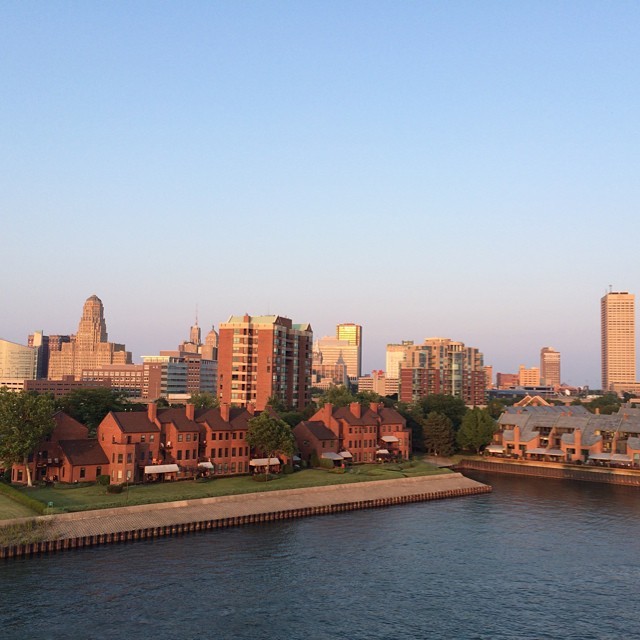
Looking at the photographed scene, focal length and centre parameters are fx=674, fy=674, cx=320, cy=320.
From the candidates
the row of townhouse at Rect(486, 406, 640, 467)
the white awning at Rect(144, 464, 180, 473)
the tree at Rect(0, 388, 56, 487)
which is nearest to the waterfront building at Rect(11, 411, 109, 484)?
the tree at Rect(0, 388, 56, 487)

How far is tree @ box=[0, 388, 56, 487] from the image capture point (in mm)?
92750

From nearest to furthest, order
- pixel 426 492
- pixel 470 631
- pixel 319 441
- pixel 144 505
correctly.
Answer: pixel 470 631 < pixel 144 505 < pixel 426 492 < pixel 319 441

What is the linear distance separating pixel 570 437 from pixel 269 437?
74558 mm

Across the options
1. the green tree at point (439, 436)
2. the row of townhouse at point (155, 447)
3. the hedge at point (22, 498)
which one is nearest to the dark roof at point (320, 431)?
the row of townhouse at point (155, 447)

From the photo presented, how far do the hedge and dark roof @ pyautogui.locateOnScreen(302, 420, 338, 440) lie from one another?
55.2 meters

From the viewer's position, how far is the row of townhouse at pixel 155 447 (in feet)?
330

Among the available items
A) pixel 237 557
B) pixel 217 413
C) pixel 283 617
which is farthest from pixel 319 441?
pixel 283 617

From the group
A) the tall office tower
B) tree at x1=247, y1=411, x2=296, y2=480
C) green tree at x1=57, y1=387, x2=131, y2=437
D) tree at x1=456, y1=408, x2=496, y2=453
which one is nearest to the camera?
tree at x1=247, y1=411, x2=296, y2=480

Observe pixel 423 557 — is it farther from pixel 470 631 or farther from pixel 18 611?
pixel 18 611

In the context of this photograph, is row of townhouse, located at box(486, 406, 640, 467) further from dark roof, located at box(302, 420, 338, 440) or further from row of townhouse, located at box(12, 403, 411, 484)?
row of townhouse, located at box(12, 403, 411, 484)

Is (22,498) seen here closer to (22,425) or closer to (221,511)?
(22,425)

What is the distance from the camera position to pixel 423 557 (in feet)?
244

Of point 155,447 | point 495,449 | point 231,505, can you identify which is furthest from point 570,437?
point 155,447

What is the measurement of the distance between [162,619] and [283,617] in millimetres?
9862
